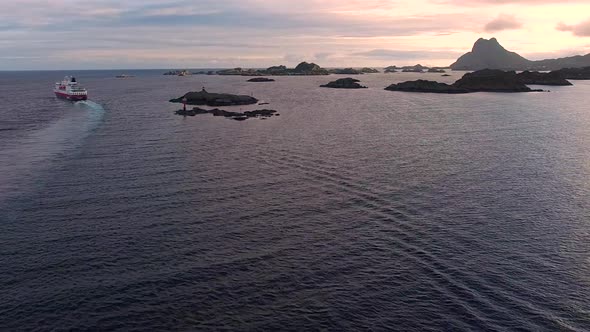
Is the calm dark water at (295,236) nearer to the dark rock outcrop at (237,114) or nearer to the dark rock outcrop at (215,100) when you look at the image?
the dark rock outcrop at (237,114)

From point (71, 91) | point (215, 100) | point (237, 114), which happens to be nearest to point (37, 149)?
point (237, 114)

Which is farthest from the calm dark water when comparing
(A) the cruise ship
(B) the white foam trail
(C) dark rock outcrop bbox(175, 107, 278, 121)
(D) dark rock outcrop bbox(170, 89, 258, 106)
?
(A) the cruise ship

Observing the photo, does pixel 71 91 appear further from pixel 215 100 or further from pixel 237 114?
pixel 237 114

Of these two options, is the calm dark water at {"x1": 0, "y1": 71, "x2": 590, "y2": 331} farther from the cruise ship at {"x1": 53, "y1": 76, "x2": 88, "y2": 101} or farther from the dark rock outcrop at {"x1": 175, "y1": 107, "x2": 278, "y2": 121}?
the cruise ship at {"x1": 53, "y1": 76, "x2": 88, "y2": 101}

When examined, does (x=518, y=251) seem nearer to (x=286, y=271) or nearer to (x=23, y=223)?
(x=286, y=271)

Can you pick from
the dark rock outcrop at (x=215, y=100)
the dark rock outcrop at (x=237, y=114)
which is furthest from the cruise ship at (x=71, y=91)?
the dark rock outcrop at (x=237, y=114)


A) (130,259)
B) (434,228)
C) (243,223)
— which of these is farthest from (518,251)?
(130,259)
